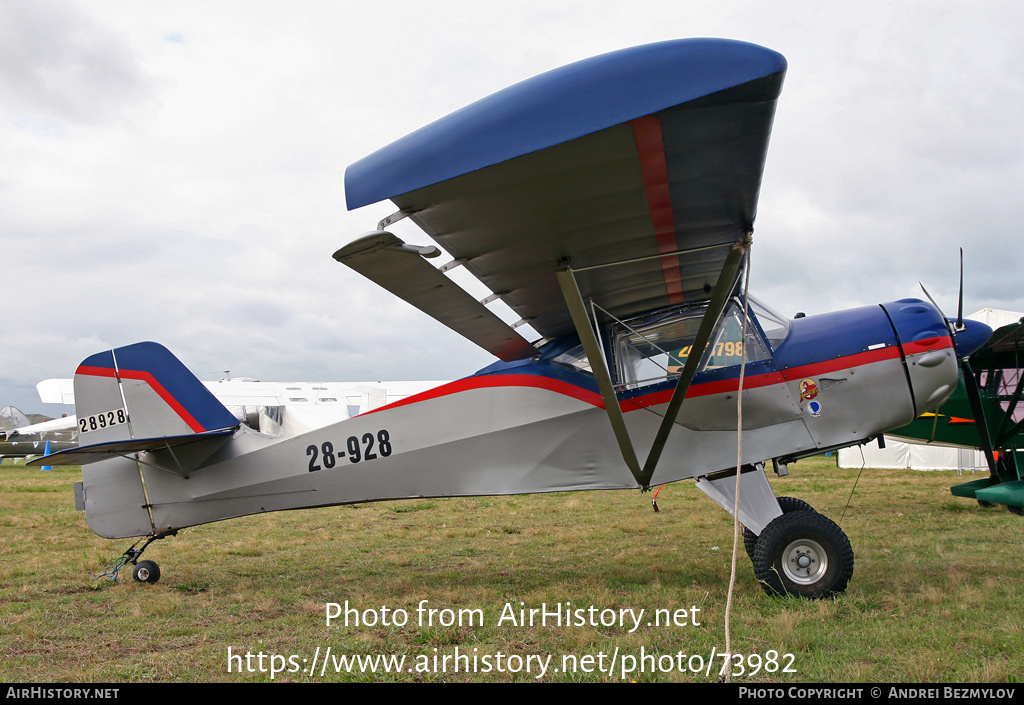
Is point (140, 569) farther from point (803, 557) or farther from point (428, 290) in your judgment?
point (803, 557)

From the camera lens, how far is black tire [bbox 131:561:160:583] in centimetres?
622

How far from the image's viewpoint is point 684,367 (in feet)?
15.3

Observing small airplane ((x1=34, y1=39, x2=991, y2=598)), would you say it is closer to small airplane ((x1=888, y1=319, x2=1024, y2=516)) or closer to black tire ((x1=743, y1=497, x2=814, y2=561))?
black tire ((x1=743, y1=497, x2=814, y2=561))

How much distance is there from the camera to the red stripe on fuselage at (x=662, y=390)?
16.5ft

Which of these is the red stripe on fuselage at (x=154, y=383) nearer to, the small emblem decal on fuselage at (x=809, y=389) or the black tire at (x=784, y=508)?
the black tire at (x=784, y=508)

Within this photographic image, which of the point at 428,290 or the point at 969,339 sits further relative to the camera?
the point at 969,339

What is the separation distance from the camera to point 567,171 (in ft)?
11.3

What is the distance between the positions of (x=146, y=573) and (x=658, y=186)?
19.0 ft

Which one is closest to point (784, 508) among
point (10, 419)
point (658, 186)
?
point (658, 186)

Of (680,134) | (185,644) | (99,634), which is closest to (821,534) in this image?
(680,134)

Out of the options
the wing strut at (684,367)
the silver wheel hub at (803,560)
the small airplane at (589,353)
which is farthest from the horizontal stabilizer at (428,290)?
the silver wheel hub at (803,560)

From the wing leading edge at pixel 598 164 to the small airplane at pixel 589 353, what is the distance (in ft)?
0.04

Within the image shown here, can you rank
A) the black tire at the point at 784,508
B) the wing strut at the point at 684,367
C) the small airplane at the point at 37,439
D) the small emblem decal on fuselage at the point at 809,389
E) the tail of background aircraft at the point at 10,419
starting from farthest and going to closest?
the tail of background aircraft at the point at 10,419, the small airplane at the point at 37,439, the black tire at the point at 784,508, the small emblem decal on fuselage at the point at 809,389, the wing strut at the point at 684,367

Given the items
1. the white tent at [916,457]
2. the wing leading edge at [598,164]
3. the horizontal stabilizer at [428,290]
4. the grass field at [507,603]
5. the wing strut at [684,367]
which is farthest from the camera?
the white tent at [916,457]
